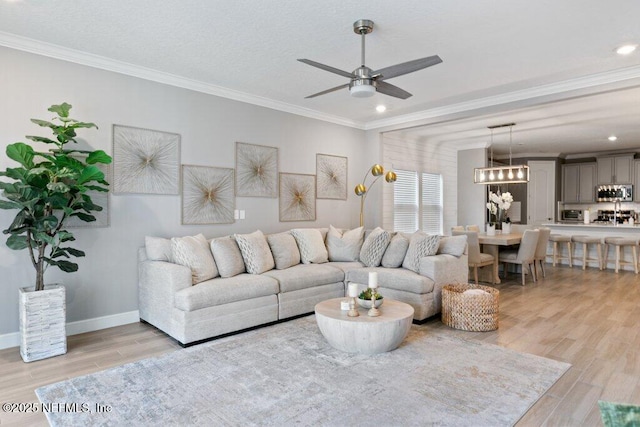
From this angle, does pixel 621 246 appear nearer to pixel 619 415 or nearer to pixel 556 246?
pixel 556 246

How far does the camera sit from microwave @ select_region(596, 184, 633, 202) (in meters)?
9.67

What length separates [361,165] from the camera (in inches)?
274

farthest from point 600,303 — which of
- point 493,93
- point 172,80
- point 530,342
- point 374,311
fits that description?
point 172,80

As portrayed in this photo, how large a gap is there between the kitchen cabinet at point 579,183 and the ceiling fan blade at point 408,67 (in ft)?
32.3

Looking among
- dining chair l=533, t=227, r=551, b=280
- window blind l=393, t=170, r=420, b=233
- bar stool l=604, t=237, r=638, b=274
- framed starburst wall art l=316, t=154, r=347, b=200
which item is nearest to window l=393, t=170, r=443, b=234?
window blind l=393, t=170, r=420, b=233

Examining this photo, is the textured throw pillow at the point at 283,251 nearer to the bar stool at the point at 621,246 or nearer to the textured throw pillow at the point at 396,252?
the textured throw pillow at the point at 396,252

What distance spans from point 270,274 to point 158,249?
125 centimetres

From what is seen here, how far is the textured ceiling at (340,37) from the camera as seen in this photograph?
9.73 feet

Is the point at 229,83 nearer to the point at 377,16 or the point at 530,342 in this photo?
the point at 377,16

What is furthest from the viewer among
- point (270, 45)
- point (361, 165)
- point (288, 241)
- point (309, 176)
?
point (361, 165)

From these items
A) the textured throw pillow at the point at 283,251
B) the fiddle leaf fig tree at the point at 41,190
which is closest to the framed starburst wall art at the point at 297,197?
the textured throw pillow at the point at 283,251

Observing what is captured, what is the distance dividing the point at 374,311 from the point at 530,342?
63.9 inches

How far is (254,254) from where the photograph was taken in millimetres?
4445

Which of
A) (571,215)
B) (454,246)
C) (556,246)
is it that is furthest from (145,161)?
(571,215)
